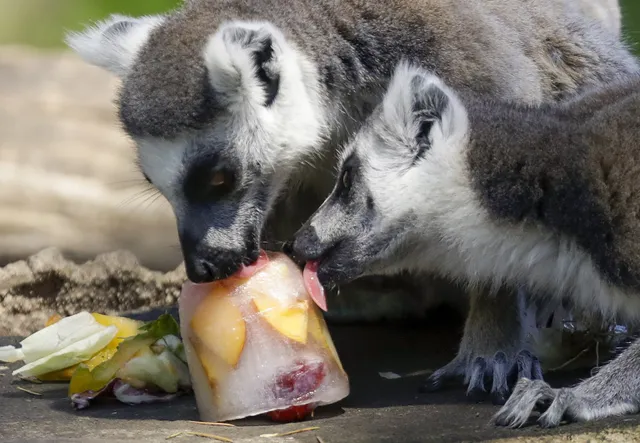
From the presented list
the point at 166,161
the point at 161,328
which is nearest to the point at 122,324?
the point at 161,328

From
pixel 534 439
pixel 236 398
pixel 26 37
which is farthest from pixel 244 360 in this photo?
pixel 26 37

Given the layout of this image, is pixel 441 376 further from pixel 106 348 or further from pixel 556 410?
pixel 106 348

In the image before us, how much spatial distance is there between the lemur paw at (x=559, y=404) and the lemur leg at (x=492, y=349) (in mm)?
441

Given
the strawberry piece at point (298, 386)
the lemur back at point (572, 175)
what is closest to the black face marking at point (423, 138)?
the lemur back at point (572, 175)

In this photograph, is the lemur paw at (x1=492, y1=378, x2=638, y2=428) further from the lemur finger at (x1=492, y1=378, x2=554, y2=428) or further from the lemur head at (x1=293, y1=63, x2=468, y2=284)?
the lemur head at (x1=293, y1=63, x2=468, y2=284)

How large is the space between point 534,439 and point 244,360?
1.01m

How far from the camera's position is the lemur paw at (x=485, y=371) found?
4109mm

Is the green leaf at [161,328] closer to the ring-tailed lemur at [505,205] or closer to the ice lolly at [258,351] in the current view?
the ice lolly at [258,351]

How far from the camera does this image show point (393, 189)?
13.1 ft

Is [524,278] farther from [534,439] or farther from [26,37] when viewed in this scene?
[26,37]

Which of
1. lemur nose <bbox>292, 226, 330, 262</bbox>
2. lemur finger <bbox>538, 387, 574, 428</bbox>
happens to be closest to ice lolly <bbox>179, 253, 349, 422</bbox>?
lemur nose <bbox>292, 226, 330, 262</bbox>

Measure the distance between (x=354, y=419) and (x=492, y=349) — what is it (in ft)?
2.59

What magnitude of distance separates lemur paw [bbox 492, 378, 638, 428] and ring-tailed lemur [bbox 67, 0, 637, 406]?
652 millimetres

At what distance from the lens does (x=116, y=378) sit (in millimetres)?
4242
